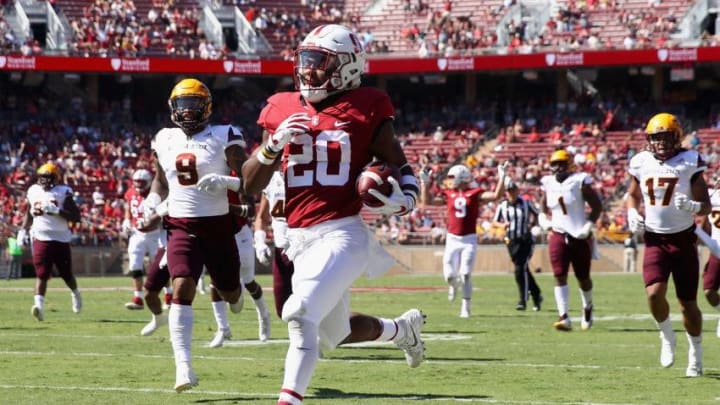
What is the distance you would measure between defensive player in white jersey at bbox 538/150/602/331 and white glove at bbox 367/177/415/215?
8599 millimetres

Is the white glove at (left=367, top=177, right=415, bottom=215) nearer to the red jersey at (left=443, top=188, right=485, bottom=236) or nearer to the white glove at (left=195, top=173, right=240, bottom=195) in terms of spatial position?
the white glove at (left=195, top=173, right=240, bottom=195)

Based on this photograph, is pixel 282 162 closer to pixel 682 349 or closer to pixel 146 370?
pixel 146 370

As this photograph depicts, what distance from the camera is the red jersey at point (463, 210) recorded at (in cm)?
1789

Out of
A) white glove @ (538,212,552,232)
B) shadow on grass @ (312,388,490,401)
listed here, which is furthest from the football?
white glove @ (538,212,552,232)

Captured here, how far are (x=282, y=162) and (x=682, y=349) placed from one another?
6.44 meters

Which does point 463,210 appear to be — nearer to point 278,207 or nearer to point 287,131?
point 278,207

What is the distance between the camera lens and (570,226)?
15586mm

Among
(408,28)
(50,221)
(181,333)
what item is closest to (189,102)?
(181,333)

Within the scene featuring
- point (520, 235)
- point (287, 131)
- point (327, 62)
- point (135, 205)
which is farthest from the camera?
point (135, 205)

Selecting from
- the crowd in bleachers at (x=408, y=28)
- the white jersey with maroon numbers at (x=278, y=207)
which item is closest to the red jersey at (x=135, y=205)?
the white jersey with maroon numbers at (x=278, y=207)

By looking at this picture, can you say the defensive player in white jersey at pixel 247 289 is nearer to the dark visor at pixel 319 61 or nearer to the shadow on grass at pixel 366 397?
the shadow on grass at pixel 366 397

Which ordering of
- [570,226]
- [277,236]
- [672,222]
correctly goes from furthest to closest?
[570,226] < [277,236] < [672,222]

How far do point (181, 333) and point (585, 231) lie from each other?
7334mm

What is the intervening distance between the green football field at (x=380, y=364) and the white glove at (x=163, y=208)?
119cm
